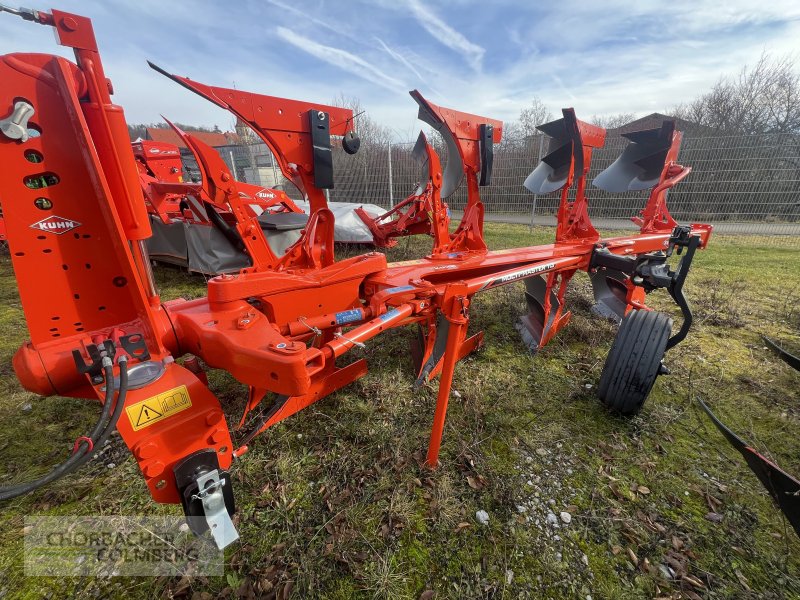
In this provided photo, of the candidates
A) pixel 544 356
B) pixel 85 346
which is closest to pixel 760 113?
pixel 544 356

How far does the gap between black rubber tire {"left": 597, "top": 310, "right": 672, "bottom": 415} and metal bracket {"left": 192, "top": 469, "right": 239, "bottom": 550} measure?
2.58m

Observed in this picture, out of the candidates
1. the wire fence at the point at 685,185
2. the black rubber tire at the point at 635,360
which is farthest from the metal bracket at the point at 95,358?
the wire fence at the point at 685,185

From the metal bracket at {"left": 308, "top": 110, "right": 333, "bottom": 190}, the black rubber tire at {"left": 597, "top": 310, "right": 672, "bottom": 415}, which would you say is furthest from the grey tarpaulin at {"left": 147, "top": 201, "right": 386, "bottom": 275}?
the black rubber tire at {"left": 597, "top": 310, "right": 672, "bottom": 415}

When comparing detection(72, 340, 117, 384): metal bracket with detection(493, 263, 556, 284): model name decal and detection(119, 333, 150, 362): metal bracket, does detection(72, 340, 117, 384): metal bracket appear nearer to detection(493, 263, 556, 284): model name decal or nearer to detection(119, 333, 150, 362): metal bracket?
detection(119, 333, 150, 362): metal bracket

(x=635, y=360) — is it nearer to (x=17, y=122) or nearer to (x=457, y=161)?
(x=457, y=161)

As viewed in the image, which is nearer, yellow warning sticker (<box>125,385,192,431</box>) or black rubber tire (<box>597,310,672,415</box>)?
yellow warning sticker (<box>125,385,192,431</box>)

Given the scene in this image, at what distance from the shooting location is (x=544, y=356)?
367 centimetres

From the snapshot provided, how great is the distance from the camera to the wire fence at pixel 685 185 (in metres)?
9.09

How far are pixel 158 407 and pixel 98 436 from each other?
0.24m

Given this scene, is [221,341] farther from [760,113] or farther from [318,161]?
[760,113]

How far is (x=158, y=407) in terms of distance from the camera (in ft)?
4.88

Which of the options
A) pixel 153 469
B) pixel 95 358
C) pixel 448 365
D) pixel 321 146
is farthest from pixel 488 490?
pixel 321 146

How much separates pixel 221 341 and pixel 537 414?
2.36 m

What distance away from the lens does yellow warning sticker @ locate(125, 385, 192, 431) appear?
1429mm
